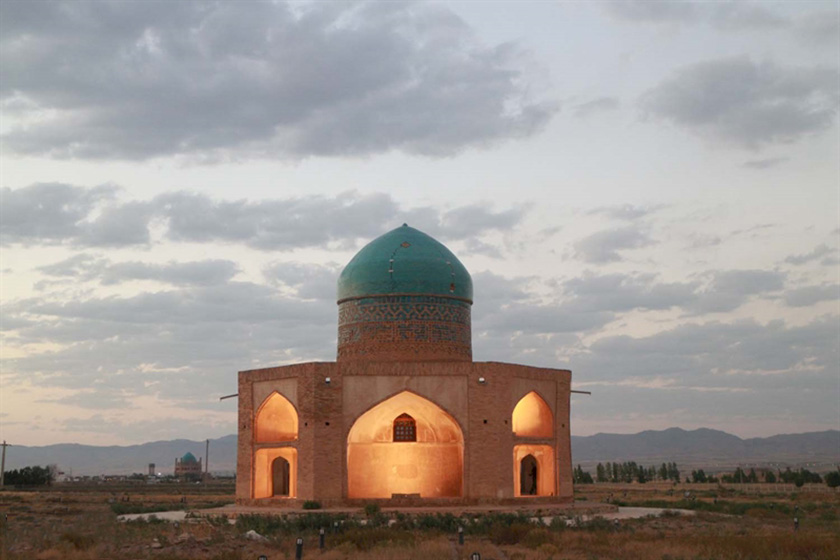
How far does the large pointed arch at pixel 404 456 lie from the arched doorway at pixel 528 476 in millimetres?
2522

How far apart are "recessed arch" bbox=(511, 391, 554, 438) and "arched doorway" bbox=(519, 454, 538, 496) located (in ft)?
2.34

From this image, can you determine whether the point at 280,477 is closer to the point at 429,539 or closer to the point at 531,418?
the point at 531,418

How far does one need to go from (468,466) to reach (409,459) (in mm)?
1954

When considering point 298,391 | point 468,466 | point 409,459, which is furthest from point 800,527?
point 298,391

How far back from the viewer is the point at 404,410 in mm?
24203

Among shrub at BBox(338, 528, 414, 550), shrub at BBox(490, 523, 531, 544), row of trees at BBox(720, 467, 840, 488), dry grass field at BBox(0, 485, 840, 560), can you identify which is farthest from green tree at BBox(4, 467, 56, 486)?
shrub at BBox(490, 523, 531, 544)

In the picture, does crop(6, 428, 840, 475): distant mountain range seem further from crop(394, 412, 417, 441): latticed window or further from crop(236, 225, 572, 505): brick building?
crop(394, 412, 417, 441): latticed window

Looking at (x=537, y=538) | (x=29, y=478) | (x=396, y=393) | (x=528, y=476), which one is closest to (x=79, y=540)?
(x=537, y=538)

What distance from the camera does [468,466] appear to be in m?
22.6

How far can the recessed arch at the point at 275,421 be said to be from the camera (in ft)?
82.4

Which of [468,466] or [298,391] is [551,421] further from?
[298,391]

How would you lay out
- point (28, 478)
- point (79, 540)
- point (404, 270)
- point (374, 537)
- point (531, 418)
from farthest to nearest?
1. point (28, 478)
2. point (531, 418)
3. point (404, 270)
4. point (374, 537)
5. point (79, 540)

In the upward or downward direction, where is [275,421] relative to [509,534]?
upward

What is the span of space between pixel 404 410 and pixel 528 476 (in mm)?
4204
